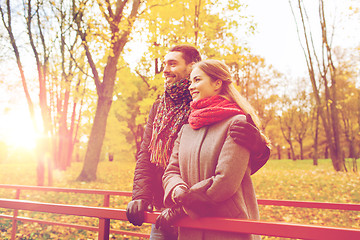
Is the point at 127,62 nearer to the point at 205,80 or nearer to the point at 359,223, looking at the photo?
the point at 359,223

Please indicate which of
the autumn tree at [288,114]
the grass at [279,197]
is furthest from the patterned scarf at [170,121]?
the autumn tree at [288,114]

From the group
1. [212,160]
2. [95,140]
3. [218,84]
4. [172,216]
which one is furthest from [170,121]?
[95,140]

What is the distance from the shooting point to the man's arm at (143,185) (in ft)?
5.20

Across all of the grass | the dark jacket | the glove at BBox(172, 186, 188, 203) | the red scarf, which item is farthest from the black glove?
the grass

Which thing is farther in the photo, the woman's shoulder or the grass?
the grass

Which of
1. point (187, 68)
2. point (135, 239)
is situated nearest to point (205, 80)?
point (187, 68)

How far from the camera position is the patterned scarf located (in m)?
1.89

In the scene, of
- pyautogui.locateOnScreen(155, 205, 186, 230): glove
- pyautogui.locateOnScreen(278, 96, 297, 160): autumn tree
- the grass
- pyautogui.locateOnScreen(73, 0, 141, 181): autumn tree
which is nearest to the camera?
pyautogui.locateOnScreen(155, 205, 186, 230): glove

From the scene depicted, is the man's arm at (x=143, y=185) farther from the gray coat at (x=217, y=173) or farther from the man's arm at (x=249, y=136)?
the man's arm at (x=249, y=136)

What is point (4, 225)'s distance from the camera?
6.08 metres

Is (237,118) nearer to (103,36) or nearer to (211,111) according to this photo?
(211,111)

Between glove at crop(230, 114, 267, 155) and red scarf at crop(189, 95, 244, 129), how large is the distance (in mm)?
103

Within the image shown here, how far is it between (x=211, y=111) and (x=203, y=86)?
20cm

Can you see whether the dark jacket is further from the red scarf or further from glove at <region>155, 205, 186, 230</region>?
the red scarf
